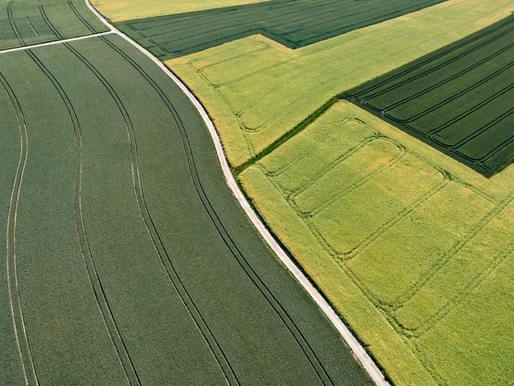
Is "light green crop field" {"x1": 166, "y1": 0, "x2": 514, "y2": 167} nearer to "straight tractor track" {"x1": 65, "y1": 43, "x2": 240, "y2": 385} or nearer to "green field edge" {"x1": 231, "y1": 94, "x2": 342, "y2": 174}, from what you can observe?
"green field edge" {"x1": 231, "y1": 94, "x2": 342, "y2": 174}

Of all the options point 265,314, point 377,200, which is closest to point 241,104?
point 377,200

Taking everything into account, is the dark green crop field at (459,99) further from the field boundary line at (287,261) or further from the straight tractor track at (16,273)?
the straight tractor track at (16,273)

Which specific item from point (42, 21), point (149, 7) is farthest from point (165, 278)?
point (149, 7)

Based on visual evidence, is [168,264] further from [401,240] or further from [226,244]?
[401,240]

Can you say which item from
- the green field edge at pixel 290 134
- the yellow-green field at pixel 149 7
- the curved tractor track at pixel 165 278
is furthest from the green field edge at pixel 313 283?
the yellow-green field at pixel 149 7

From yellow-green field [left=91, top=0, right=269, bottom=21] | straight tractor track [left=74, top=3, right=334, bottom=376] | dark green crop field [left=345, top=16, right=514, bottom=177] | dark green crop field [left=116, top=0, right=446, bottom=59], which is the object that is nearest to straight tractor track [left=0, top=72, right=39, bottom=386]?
straight tractor track [left=74, top=3, right=334, bottom=376]

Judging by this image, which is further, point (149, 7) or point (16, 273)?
point (149, 7)
